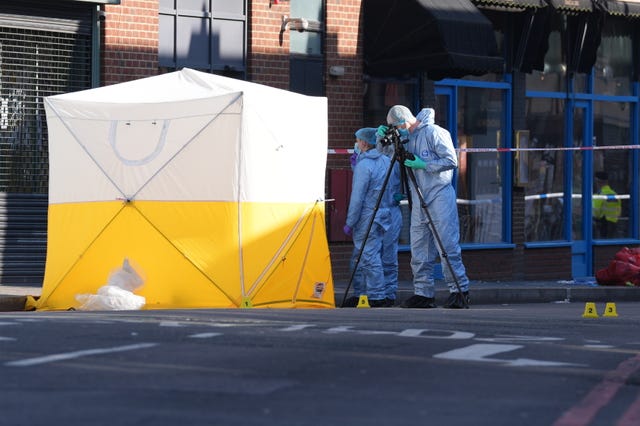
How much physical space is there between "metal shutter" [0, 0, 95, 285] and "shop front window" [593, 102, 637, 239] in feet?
31.8

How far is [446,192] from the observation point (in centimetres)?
1564

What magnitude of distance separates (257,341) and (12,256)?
9109 mm

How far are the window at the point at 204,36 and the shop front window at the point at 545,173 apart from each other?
559 centimetres

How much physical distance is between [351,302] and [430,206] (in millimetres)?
1719

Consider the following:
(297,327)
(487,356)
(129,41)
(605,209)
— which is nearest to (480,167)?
(605,209)

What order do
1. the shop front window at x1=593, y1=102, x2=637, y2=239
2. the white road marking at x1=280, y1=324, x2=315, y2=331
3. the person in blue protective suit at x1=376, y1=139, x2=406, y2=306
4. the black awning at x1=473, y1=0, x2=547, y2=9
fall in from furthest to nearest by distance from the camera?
the shop front window at x1=593, y1=102, x2=637, y2=239 → the black awning at x1=473, y1=0, x2=547, y2=9 → the person in blue protective suit at x1=376, y1=139, x2=406, y2=306 → the white road marking at x1=280, y1=324, x2=315, y2=331

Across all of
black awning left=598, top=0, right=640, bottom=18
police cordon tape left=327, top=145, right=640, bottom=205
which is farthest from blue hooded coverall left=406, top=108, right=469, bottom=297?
black awning left=598, top=0, right=640, bottom=18

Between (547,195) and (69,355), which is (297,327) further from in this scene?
(547,195)

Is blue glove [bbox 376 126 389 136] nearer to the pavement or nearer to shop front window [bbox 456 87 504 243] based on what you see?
the pavement

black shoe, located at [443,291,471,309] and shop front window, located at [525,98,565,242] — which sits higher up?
shop front window, located at [525,98,565,242]

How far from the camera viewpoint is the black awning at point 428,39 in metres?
20.5

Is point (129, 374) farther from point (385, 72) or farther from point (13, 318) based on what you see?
point (385, 72)

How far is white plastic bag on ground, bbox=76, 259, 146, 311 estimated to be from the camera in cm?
1453

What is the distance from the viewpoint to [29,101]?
18.5 meters
